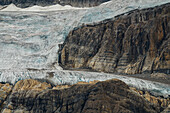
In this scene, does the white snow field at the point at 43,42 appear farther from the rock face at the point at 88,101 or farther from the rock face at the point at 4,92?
the rock face at the point at 88,101

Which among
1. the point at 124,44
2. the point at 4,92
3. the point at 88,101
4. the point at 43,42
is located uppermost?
the point at 124,44

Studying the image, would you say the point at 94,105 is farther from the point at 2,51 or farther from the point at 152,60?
the point at 2,51

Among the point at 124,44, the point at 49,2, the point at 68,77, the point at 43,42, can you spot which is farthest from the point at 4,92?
the point at 49,2

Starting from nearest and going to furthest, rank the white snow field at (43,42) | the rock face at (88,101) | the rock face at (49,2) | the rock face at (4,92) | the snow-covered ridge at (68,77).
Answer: the rock face at (88,101) < the rock face at (4,92) < the snow-covered ridge at (68,77) < the white snow field at (43,42) < the rock face at (49,2)

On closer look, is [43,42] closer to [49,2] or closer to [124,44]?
[124,44]

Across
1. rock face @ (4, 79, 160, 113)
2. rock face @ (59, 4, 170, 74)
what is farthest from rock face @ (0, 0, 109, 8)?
rock face @ (4, 79, 160, 113)

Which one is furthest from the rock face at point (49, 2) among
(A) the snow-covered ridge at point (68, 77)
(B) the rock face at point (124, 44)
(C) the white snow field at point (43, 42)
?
(A) the snow-covered ridge at point (68, 77)

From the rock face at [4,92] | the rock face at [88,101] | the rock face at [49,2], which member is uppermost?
the rock face at [49,2]
